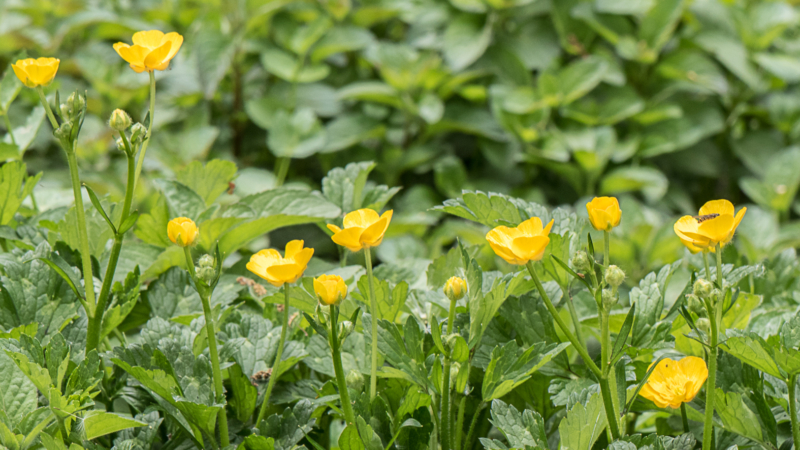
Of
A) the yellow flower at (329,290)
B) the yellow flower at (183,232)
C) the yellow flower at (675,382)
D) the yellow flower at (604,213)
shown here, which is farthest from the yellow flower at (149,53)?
the yellow flower at (675,382)

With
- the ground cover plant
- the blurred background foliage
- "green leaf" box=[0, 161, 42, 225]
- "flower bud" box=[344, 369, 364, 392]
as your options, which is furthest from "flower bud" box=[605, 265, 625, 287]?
the blurred background foliage

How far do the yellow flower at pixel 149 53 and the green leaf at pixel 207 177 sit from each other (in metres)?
0.21

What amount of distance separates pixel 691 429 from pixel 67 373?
56cm

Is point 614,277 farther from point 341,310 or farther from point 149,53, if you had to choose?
point 149,53

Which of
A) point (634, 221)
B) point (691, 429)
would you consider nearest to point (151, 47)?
point (691, 429)

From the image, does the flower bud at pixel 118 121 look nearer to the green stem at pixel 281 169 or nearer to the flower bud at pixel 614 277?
the flower bud at pixel 614 277

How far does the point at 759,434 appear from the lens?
559mm

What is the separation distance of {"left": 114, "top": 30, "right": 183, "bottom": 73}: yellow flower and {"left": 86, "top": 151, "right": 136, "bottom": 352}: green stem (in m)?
0.08

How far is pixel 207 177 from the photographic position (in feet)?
2.63

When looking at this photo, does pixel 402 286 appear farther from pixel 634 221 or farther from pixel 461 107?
pixel 461 107

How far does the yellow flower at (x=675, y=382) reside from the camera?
0.51 m

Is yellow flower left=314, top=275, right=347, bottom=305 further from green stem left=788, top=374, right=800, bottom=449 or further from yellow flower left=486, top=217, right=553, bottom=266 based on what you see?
green stem left=788, top=374, right=800, bottom=449

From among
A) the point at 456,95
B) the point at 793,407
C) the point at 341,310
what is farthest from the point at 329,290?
the point at 456,95

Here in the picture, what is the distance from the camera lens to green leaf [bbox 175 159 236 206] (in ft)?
2.61
